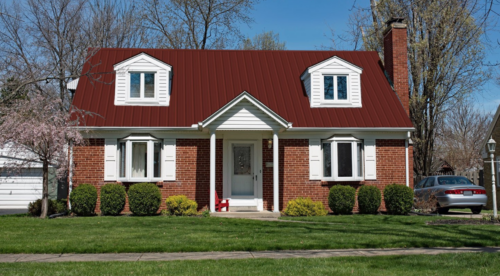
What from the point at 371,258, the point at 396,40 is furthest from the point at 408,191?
the point at 371,258

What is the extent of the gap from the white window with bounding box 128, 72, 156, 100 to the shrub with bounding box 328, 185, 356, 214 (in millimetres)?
7327

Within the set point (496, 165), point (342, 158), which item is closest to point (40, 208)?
point (342, 158)

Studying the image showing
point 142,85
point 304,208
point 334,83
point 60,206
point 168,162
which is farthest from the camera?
point 334,83

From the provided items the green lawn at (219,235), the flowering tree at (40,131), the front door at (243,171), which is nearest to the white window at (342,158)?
the front door at (243,171)

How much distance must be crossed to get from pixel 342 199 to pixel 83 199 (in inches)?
334

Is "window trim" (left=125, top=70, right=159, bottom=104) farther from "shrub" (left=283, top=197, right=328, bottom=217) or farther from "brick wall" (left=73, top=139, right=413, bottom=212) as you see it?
"shrub" (left=283, top=197, right=328, bottom=217)

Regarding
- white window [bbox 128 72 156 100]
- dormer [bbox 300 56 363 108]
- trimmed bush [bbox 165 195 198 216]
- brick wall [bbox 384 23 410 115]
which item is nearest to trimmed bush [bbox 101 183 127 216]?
trimmed bush [bbox 165 195 198 216]

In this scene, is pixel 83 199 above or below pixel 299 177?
below

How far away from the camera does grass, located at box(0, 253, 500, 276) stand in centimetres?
701

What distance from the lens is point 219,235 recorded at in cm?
1073

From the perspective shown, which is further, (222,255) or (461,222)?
(461,222)

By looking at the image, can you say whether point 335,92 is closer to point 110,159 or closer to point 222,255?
point 110,159

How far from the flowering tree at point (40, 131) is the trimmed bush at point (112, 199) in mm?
1544

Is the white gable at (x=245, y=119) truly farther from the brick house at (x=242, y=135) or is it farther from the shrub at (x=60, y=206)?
the shrub at (x=60, y=206)
